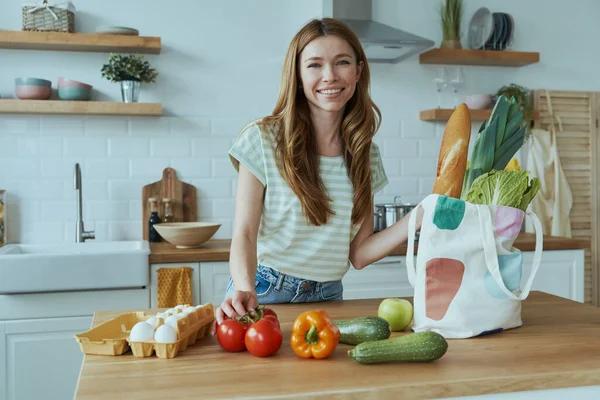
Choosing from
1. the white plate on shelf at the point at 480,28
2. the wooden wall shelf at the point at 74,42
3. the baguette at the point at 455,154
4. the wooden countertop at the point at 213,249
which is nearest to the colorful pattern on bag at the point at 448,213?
the baguette at the point at 455,154

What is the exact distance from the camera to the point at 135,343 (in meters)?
1.35

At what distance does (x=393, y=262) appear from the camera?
10.5ft

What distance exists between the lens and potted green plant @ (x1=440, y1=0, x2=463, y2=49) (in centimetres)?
377

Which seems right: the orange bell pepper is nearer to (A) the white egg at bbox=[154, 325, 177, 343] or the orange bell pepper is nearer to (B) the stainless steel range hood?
(A) the white egg at bbox=[154, 325, 177, 343]

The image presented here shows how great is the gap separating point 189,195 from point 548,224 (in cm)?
211

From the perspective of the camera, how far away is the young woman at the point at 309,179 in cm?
180

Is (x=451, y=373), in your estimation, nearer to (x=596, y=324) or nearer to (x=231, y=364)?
(x=231, y=364)

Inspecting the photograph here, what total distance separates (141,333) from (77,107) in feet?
7.09

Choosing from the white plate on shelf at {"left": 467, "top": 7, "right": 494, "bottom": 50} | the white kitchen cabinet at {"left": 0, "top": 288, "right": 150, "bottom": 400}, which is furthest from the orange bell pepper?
the white plate on shelf at {"left": 467, "top": 7, "right": 494, "bottom": 50}

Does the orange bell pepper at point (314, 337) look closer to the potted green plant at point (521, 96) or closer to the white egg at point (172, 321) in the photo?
the white egg at point (172, 321)

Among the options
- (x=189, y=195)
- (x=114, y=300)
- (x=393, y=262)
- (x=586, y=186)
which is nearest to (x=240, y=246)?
(x=114, y=300)

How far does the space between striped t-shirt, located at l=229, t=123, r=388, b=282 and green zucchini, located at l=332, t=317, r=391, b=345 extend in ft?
1.44

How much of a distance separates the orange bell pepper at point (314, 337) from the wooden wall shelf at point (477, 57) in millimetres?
2700

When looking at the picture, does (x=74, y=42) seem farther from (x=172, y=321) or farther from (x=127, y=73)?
(x=172, y=321)
